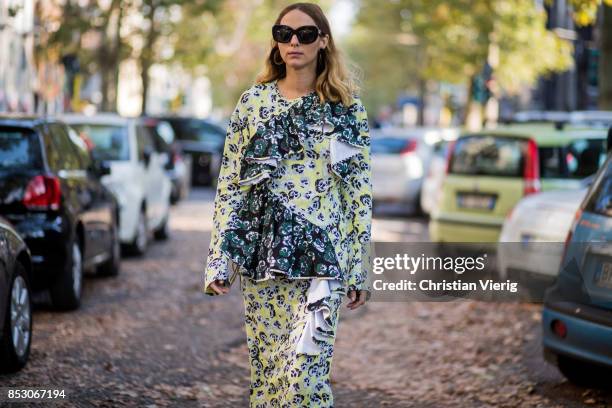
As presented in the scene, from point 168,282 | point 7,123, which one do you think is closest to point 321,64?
point 7,123

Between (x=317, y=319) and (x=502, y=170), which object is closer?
(x=317, y=319)

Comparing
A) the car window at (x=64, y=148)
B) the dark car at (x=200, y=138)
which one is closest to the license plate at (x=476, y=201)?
the car window at (x=64, y=148)

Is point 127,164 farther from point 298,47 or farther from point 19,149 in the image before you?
point 298,47

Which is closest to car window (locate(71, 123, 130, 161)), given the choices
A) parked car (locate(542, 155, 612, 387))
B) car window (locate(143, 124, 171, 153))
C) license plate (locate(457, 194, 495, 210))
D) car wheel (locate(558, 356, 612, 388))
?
license plate (locate(457, 194, 495, 210))

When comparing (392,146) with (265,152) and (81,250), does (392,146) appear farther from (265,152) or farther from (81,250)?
(265,152)

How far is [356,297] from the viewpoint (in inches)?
197

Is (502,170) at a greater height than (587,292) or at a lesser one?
lesser

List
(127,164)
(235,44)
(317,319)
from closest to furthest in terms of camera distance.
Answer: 1. (317,319)
2. (127,164)
3. (235,44)

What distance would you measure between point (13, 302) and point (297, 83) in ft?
11.4

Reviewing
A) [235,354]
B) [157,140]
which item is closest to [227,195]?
[235,354]

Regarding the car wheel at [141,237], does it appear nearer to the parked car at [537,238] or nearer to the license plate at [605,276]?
the parked car at [537,238]

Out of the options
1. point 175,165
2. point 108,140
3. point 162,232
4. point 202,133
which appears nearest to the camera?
point 108,140

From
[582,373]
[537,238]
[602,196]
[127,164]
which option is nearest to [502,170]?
[537,238]

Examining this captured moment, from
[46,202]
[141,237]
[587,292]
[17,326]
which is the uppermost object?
[587,292]
